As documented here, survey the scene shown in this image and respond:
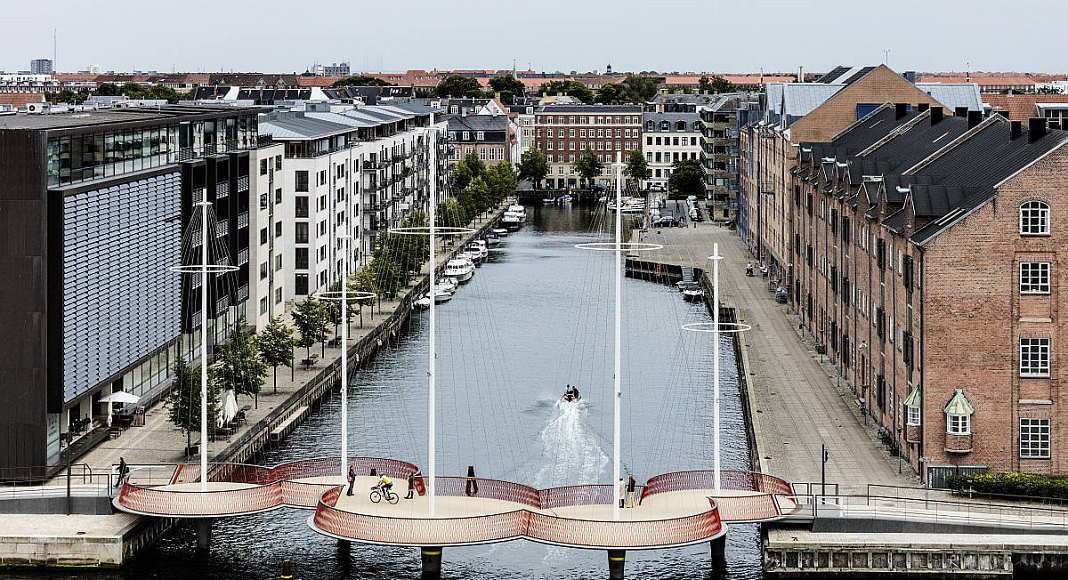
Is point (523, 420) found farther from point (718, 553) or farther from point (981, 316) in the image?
point (718, 553)

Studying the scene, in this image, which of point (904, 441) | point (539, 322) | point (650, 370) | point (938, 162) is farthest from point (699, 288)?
point (904, 441)

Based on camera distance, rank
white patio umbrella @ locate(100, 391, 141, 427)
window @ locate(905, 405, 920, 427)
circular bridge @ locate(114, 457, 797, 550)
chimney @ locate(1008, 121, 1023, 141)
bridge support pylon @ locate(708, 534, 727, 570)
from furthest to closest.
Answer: chimney @ locate(1008, 121, 1023, 141) < white patio umbrella @ locate(100, 391, 141, 427) < window @ locate(905, 405, 920, 427) < bridge support pylon @ locate(708, 534, 727, 570) < circular bridge @ locate(114, 457, 797, 550)

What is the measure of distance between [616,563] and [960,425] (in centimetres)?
1552

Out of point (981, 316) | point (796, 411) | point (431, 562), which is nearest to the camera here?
point (431, 562)

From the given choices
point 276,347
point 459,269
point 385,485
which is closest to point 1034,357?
point 385,485

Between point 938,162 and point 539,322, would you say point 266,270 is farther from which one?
point 938,162

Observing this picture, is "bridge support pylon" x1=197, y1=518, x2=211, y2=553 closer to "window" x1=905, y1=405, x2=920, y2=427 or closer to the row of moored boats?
"window" x1=905, y1=405, x2=920, y2=427

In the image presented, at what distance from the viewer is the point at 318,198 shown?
111375 mm

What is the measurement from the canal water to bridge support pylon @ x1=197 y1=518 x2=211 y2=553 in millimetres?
416

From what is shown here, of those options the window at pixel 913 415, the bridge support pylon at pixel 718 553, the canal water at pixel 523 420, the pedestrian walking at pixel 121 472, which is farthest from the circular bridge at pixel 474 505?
the window at pixel 913 415

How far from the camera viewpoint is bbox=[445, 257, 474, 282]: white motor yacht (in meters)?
132

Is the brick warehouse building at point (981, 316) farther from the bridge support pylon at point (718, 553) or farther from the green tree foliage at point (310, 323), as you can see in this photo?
the green tree foliage at point (310, 323)

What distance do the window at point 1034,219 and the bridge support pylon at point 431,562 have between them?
2343 cm

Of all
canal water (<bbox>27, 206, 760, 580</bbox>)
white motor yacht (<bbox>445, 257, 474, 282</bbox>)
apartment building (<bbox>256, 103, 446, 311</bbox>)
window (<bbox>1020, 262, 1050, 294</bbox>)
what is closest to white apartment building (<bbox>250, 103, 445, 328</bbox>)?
apartment building (<bbox>256, 103, 446, 311</bbox>)
